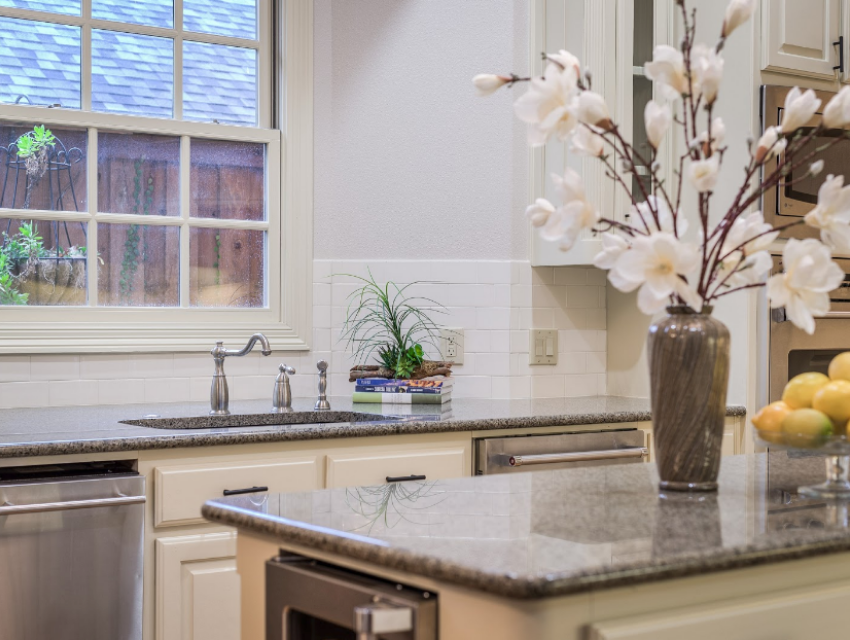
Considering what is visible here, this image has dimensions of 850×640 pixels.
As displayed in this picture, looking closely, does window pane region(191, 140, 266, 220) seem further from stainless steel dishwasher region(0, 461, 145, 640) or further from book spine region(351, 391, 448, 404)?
stainless steel dishwasher region(0, 461, 145, 640)

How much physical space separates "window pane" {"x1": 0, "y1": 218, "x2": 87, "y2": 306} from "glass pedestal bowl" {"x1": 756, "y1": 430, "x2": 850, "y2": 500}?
7.43ft

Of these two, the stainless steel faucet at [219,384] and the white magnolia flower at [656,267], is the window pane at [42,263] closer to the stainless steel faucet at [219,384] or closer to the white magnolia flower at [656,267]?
the stainless steel faucet at [219,384]

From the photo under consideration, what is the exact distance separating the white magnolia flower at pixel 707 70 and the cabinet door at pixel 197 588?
1.58 m

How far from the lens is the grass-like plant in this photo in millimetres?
3459

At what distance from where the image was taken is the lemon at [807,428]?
139 centimetres

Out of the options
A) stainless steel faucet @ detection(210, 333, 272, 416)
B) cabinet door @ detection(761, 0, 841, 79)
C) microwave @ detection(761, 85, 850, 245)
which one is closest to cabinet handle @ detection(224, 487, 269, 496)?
stainless steel faucet @ detection(210, 333, 272, 416)

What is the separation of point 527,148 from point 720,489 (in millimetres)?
2178

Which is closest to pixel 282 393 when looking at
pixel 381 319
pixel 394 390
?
pixel 394 390

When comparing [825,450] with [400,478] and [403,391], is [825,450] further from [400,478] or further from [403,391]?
[403,391]

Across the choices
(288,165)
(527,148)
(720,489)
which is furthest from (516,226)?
(720,489)

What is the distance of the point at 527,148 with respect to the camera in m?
3.52

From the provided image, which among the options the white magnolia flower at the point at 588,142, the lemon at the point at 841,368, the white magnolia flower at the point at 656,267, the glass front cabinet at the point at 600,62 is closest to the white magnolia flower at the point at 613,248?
the white magnolia flower at the point at 656,267

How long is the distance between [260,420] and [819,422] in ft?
6.12

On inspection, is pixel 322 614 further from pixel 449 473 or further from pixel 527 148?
pixel 527 148
